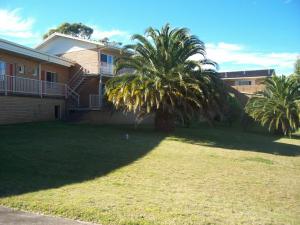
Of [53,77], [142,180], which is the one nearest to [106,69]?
[53,77]

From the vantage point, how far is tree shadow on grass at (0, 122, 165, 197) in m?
9.41

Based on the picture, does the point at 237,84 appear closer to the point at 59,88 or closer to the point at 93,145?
the point at 59,88

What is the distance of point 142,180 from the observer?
10125 mm

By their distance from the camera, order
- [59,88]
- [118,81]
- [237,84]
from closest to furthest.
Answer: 1. [118,81]
2. [59,88]
3. [237,84]

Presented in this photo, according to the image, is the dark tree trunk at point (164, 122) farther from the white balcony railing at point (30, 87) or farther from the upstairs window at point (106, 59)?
the upstairs window at point (106, 59)

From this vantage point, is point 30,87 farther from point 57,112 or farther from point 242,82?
point 242,82

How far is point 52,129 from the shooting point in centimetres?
1881

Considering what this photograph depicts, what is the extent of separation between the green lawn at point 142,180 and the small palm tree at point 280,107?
11022mm

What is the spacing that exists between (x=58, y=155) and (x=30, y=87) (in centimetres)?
1186

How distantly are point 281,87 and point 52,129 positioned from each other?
17.8 metres

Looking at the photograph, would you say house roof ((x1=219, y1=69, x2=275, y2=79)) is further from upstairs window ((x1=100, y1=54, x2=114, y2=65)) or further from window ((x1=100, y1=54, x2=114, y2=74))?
window ((x1=100, y1=54, x2=114, y2=74))

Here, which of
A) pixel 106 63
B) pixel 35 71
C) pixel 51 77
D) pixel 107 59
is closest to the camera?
pixel 35 71

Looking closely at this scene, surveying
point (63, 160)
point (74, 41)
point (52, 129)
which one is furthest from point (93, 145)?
point (74, 41)

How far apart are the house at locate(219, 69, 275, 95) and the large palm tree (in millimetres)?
35074
